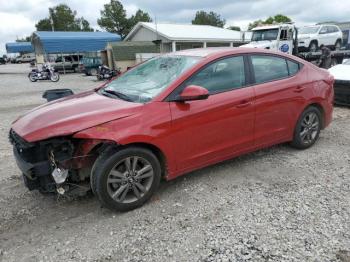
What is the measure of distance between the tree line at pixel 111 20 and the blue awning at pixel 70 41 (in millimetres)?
19211

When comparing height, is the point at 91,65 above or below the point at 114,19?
below

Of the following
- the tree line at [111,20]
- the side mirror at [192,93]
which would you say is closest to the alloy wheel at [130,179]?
the side mirror at [192,93]

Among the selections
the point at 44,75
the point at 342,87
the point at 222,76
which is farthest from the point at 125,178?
the point at 44,75

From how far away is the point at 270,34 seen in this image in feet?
54.5

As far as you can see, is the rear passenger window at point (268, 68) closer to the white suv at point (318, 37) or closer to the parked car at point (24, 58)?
the white suv at point (318, 37)

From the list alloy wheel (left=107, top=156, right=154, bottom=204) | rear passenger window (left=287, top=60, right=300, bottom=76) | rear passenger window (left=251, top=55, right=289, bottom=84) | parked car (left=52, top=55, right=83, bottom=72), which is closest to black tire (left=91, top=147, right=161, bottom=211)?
alloy wheel (left=107, top=156, right=154, bottom=204)

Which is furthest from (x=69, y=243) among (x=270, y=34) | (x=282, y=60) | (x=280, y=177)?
(x=270, y=34)

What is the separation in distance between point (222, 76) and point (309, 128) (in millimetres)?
1934

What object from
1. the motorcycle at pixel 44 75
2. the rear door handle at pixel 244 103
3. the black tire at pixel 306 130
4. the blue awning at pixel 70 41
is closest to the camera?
the rear door handle at pixel 244 103

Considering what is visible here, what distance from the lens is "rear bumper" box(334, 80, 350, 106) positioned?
7820 mm

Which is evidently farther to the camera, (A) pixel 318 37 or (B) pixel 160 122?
(A) pixel 318 37

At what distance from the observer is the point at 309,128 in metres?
5.02

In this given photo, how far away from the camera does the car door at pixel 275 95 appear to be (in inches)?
167

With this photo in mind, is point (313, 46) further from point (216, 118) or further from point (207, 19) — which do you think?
point (207, 19)
